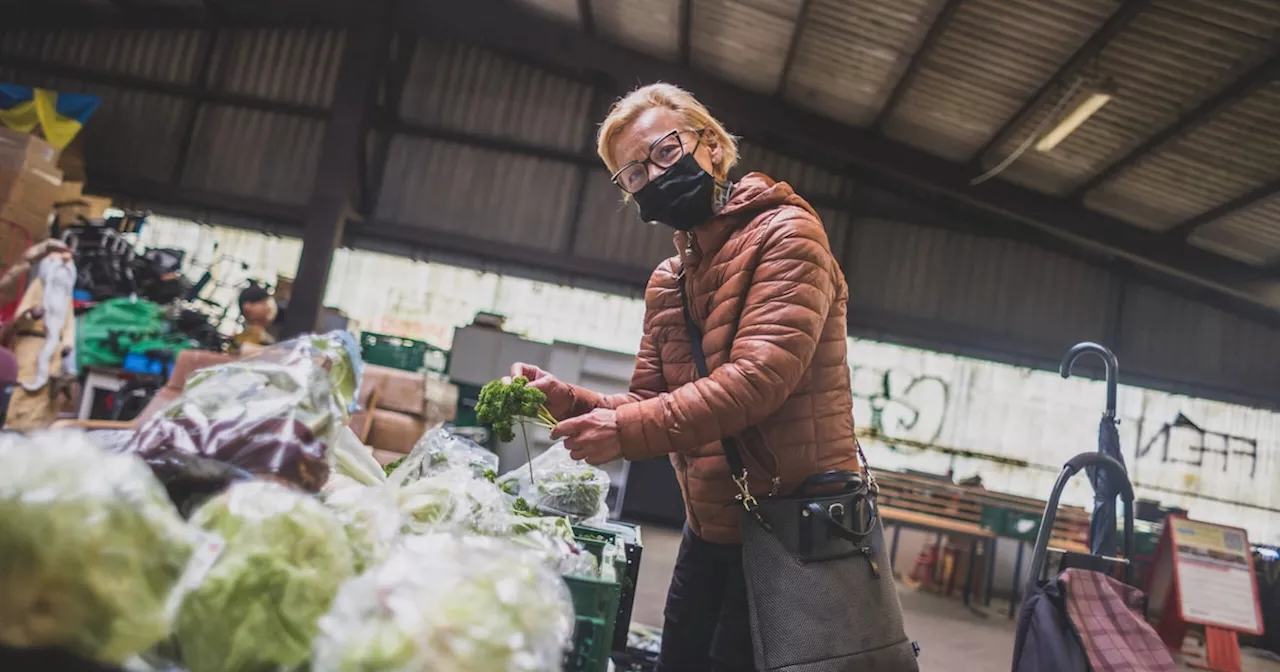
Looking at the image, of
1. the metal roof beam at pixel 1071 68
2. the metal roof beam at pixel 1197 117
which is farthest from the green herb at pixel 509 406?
the metal roof beam at pixel 1197 117

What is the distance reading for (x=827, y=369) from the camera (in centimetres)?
144

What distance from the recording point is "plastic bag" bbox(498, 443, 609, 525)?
188 cm

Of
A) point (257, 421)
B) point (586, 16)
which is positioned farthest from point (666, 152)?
point (586, 16)

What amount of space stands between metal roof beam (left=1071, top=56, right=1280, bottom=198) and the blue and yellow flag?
10994mm

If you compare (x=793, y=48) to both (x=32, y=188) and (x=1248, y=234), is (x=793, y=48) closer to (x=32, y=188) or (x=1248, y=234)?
(x=1248, y=234)

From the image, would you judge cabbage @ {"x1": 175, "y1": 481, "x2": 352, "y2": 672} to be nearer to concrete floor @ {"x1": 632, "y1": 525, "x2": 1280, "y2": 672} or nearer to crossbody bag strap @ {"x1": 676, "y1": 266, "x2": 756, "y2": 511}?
crossbody bag strap @ {"x1": 676, "y1": 266, "x2": 756, "y2": 511}

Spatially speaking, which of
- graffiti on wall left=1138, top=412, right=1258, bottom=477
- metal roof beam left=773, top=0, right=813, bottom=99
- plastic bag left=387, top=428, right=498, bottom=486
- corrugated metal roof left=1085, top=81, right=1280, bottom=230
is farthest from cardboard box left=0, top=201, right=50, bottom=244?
graffiti on wall left=1138, top=412, right=1258, bottom=477

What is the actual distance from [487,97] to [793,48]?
4.36 meters

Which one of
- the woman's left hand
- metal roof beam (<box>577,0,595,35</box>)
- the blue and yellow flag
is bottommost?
the woman's left hand

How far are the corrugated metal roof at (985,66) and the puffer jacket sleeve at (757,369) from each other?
5.07 meters

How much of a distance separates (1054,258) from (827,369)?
359 inches

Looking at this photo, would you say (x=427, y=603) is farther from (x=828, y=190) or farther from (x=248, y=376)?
(x=828, y=190)

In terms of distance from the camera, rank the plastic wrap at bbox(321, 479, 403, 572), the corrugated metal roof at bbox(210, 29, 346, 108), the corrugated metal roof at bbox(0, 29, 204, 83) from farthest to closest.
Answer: the corrugated metal roof at bbox(0, 29, 204, 83), the corrugated metal roof at bbox(210, 29, 346, 108), the plastic wrap at bbox(321, 479, 403, 572)

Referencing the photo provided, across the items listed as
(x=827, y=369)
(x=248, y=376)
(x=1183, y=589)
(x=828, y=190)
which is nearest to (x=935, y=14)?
(x=828, y=190)
